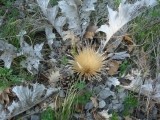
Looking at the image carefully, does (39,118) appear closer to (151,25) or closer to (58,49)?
(58,49)

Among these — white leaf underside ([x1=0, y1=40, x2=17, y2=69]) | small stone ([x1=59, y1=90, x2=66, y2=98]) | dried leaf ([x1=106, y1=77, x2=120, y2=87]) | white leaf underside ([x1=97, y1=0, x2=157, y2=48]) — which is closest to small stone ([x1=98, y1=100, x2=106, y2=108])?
dried leaf ([x1=106, y1=77, x2=120, y2=87])

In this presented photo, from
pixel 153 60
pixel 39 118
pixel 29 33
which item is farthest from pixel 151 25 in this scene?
pixel 39 118

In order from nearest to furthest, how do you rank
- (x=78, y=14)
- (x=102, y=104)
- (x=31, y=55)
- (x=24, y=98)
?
(x=24, y=98) < (x=102, y=104) < (x=31, y=55) < (x=78, y=14)

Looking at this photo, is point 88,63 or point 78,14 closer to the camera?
point 88,63

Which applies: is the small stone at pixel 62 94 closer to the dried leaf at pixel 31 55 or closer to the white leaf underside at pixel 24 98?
the white leaf underside at pixel 24 98

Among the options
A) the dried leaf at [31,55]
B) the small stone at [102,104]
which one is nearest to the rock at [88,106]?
the small stone at [102,104]

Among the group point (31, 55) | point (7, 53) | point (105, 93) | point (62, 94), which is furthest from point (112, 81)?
point (7, 53)

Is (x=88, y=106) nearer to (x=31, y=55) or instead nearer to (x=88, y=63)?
(x=88, y=63)
